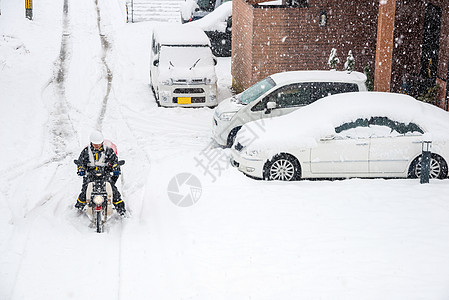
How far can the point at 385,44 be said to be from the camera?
15258mm

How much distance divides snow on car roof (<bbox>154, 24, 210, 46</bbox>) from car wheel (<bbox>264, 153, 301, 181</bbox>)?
24.0ft

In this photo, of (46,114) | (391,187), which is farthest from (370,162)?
(46,114)

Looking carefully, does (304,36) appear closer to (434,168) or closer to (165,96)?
(165,96)

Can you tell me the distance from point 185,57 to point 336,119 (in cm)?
703

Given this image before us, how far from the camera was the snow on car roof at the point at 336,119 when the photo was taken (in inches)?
448

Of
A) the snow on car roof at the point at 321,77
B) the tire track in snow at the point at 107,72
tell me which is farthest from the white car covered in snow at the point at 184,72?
the snow on car roof at the point at 321,77

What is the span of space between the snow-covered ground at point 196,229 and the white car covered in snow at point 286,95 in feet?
2.36

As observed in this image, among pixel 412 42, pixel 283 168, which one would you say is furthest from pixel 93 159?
pixel 412 42

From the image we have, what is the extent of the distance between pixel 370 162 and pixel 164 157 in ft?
14.4

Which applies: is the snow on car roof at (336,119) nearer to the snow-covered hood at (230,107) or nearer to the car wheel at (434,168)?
the car wheel at (434,168)

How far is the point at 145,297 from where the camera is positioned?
25.4 ft

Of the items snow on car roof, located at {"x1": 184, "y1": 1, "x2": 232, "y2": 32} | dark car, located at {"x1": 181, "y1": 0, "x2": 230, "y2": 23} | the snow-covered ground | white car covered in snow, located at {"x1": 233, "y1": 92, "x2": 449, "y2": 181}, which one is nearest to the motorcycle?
the snow-covered ground

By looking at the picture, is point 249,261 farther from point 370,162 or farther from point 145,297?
point 370,162

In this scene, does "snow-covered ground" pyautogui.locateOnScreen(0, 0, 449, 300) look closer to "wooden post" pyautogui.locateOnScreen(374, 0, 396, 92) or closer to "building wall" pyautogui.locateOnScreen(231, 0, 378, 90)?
"building wall" pyautogui.locateOnScreen(231, 0, 378, 90)
